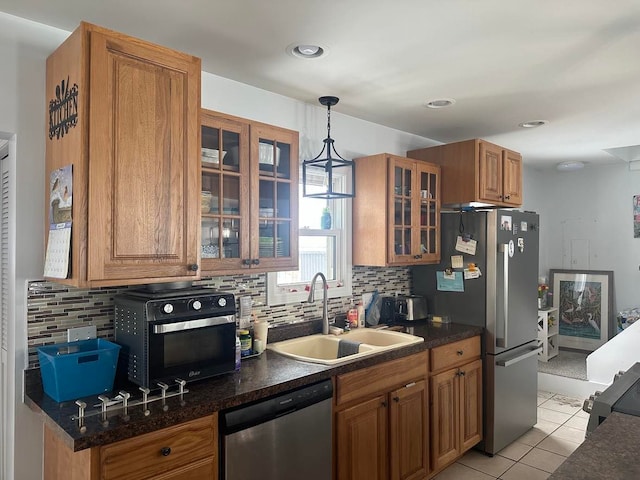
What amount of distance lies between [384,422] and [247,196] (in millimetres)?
1433

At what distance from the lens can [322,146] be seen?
10.3 feet

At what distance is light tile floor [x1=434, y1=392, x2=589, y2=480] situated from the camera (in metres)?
3.02

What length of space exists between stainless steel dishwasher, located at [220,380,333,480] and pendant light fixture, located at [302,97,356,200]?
123cm

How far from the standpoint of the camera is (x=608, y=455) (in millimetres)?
1194

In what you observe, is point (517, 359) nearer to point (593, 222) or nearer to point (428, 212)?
point (428, 212)

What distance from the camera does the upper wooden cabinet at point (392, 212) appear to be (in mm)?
3170

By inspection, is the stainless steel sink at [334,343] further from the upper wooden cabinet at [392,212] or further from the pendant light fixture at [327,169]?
the pendant light fixture at [327,169]

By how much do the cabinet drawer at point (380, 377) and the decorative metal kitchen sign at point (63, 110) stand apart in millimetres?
1621

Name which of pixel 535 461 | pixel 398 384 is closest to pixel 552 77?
pixel 398 384

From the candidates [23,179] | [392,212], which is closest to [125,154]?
[23,179]

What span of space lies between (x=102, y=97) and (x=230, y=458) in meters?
1.45

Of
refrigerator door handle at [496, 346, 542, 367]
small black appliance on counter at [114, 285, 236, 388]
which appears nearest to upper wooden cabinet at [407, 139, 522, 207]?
refrigerator door handle at [496, 346, 542, 367]

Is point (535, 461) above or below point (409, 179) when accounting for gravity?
below

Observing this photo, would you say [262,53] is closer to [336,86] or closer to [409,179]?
[336,86]
